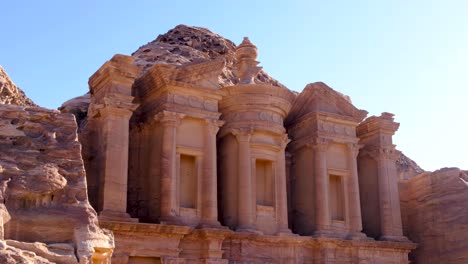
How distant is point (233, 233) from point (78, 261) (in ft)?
45.3

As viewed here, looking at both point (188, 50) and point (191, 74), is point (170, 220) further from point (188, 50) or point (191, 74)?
point (188, 50)

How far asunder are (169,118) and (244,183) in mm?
3759

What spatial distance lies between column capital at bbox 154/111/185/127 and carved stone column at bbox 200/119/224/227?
1299mm

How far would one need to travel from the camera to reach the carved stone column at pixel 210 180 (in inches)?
850

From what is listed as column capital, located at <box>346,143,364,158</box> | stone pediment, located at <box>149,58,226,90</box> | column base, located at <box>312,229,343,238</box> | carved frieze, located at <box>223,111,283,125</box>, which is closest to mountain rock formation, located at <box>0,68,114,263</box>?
stone pediment, located at <box>149,58,226,90</box>

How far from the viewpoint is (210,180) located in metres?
22.0

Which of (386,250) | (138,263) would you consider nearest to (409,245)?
(386,250)

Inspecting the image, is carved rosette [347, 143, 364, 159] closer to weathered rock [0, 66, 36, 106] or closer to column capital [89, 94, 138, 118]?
column capital [89, 94, 138, 118]

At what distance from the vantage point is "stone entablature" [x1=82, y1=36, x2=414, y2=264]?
67.2 ft

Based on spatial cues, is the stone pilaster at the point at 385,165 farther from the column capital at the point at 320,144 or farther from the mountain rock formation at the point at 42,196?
the mountain rock formation at the point at 42,196

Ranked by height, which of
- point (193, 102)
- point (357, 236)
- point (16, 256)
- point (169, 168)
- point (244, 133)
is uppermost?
point (193, 102)

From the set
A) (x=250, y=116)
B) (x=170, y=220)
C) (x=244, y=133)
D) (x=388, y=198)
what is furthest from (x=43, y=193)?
(x=388, y=198)

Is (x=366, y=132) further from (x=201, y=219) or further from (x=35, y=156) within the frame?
(x=35, y=156)

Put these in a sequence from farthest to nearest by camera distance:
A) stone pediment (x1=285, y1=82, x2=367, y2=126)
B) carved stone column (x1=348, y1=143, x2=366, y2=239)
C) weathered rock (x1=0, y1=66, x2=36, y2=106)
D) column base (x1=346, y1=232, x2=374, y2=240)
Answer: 1. stone pediment (x1=285, y1=82, x2=367, y2=126)
2. carved stone column (x1=348, y1=143, x2=366, y2=239)
3. column base (x1=346, y1=232, x2=374, y2=240)
4. weathered rock (x1=0, y1=66, x2=36, y2=106)
